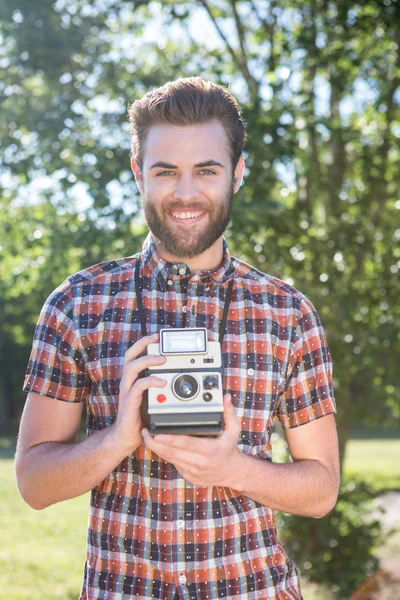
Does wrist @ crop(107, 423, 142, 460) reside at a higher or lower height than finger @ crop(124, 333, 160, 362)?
lower

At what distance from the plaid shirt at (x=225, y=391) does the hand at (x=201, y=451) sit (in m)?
0.17

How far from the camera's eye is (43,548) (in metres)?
9.80

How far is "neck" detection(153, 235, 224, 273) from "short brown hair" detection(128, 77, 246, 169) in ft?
0.89

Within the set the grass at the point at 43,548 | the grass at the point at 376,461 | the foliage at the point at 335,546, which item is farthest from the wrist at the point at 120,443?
the grass at the point at 376,461

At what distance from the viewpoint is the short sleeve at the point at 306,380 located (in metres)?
2.38

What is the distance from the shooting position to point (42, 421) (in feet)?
7.41

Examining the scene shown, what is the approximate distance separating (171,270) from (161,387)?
0.50m

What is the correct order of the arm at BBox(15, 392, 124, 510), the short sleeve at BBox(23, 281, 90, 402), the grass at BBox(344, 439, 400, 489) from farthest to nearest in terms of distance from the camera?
the grass at BBox(344, 439, 400, 489)
the short sleeve at BBox(23, 281, 90, 402)
the arm at BBox(15, 392, 124, 510)

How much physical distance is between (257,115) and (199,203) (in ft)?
12.0

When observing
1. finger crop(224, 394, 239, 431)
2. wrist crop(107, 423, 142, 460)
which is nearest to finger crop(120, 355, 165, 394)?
wrist crop(107, 423, 142, 460)

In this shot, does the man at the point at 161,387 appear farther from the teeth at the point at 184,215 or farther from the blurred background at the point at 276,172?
the blurred background at the point at 276,172

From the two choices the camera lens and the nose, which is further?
the nose

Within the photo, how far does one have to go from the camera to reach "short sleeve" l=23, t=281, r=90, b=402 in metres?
2.27

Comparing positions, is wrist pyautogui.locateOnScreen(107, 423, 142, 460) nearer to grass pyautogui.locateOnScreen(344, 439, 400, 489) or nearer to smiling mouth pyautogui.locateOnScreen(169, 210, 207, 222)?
smiling mouth pyautogui.locateOnScreen(169, 210, 207, 222)
